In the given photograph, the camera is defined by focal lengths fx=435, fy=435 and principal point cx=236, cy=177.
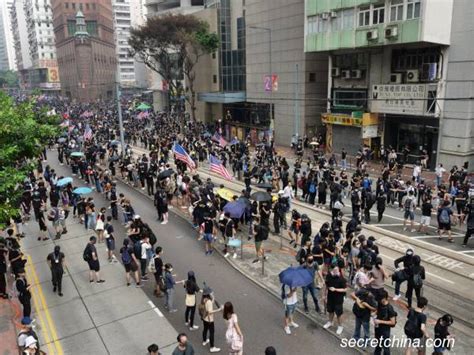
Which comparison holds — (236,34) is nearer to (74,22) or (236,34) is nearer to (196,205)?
(196,205)

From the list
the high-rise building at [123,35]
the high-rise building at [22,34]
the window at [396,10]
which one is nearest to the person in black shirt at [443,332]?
the window at [396,10]

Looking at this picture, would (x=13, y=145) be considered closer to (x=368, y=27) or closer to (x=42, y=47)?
(x=368, y=27)

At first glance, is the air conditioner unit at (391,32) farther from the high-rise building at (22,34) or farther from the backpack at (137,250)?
the high-rise building at (22,34)

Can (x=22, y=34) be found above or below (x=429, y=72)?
above

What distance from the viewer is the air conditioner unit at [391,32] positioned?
27.1 m

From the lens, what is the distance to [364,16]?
2959 centimetres

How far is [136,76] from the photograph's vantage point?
6122 inches

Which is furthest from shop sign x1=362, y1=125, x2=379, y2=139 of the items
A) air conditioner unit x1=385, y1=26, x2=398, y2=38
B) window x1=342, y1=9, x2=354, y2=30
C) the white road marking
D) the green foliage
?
the green foliage

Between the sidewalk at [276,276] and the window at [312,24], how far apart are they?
22.1m

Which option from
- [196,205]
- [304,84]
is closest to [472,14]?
[304,84]

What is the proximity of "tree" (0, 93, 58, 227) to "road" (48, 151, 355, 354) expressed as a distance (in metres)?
4.55

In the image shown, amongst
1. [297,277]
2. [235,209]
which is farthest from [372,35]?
[297,277]

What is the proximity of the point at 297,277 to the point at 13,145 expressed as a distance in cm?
789

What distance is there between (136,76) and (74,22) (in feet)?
155
